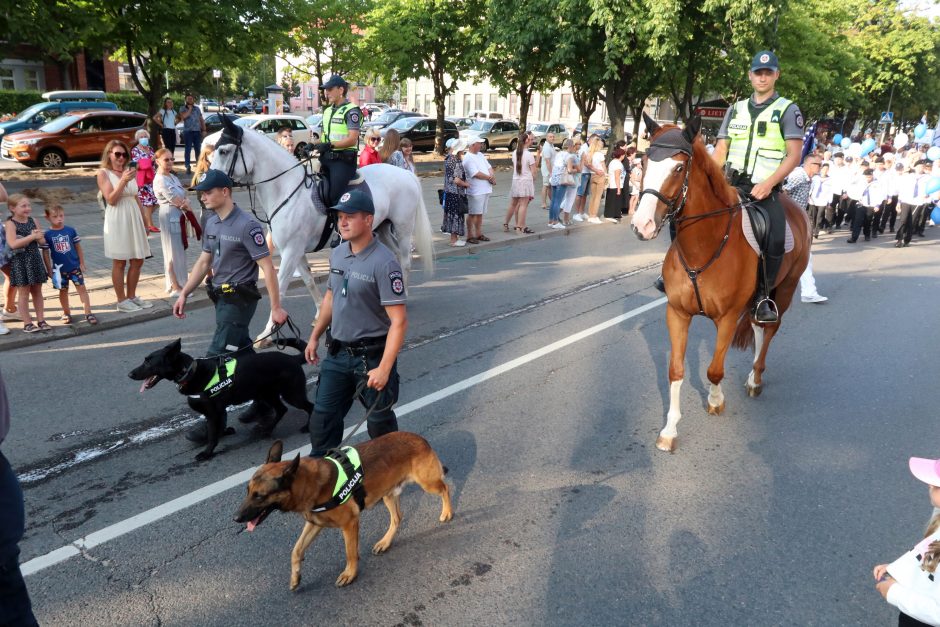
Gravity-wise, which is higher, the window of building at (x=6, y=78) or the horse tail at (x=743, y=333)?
the window of building at (x=6, y=78)

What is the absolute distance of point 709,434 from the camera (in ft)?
18.4

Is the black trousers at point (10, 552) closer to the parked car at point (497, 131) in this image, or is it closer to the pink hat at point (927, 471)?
the pink hat at point (927, 471)

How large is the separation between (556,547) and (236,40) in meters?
21.0

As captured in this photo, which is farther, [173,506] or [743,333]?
[743,333]

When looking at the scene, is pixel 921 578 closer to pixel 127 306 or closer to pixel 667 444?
pixel 667 444

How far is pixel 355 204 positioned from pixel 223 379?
5.90 ft

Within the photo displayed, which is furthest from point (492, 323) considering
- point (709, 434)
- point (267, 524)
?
point (267, 524)

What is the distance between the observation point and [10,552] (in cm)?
263

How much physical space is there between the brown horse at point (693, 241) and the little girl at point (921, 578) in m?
2.47

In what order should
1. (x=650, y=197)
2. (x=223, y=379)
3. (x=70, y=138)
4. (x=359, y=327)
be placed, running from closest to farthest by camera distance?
(x=359, y=327) → (x=650, y=197) → (x=223, y=379) → (x=70, y=138)

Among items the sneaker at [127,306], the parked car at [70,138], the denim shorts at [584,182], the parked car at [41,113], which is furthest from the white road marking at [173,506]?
the parked car at [41,113]

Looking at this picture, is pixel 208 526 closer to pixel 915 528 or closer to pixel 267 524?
pixel 267 524

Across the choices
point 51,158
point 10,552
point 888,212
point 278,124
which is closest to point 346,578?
point 10,552

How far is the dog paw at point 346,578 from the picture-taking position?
12.1 feet
